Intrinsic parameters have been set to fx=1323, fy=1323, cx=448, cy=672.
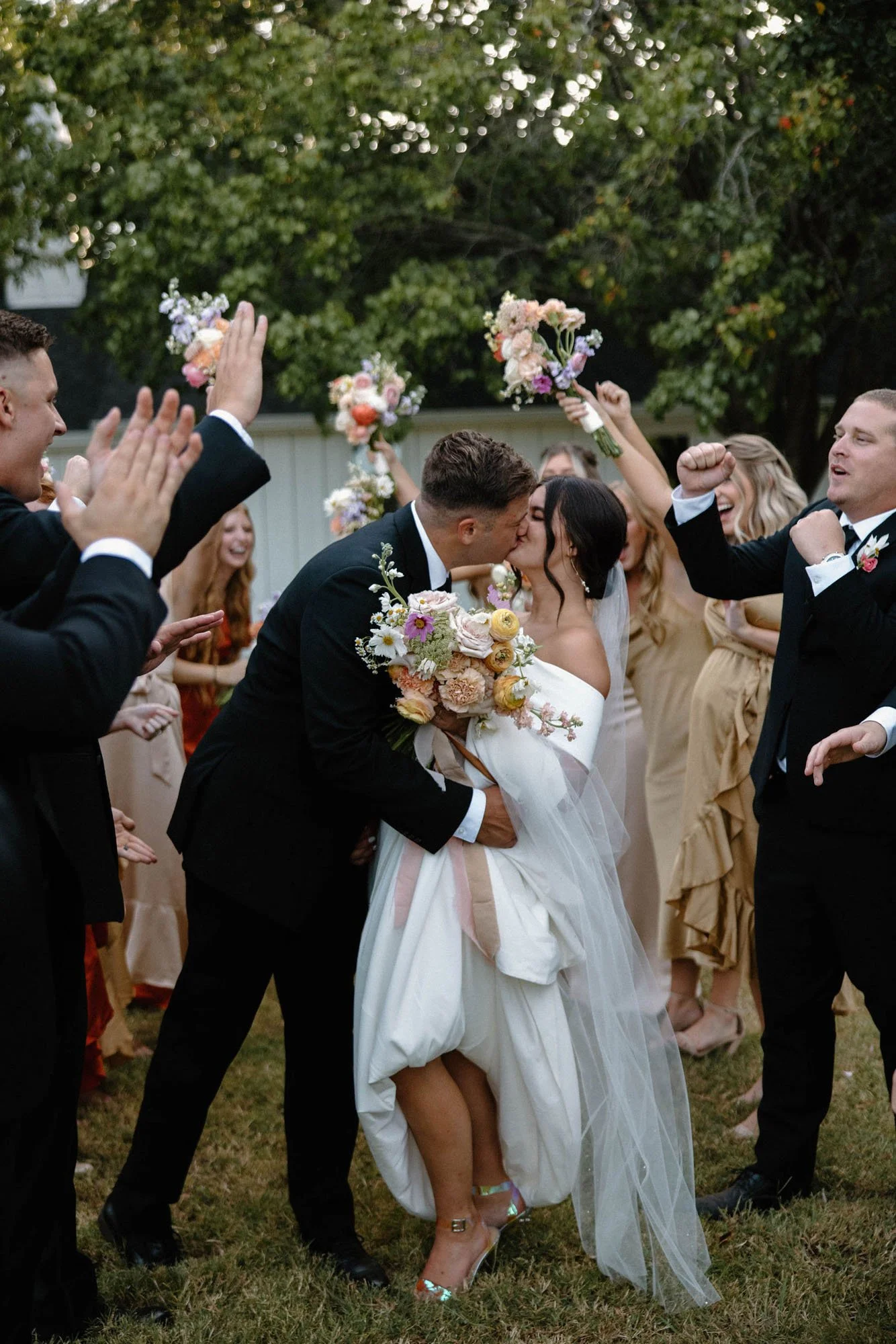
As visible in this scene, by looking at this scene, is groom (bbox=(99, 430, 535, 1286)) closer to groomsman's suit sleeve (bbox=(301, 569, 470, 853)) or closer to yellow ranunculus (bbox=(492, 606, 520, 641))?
groomsman's suit sleeve (bbox=(301, 569, 470, 853))

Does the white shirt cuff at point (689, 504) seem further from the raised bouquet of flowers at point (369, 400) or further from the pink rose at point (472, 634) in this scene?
the raised bouquet of flowers at point (369, 400)

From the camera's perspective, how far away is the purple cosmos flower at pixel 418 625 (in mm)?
3195

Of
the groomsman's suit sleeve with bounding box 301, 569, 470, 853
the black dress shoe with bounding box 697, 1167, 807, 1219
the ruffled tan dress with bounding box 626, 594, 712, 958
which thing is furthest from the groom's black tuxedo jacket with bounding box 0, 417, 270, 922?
the ruffled tan dress with bounding box 626, 594, 712, 958

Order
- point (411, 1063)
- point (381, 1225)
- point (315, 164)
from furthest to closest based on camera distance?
1. point (315, 164)
2. point (381, 1225)
3. point (411, 1063)

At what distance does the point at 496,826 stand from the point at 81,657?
171 centimetres

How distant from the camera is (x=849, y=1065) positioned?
5.21 metres

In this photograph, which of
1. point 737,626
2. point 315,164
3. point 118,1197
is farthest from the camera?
point 315,164

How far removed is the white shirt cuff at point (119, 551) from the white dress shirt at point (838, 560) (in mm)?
1863

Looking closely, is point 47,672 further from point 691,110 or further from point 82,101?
point 82,101

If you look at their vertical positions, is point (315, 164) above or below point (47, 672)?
above

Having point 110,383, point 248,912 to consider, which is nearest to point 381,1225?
point 248,912

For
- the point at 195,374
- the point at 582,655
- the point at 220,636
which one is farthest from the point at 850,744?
the point at 220,636

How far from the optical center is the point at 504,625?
3299 millimetres

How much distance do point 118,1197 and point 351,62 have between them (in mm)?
7517
